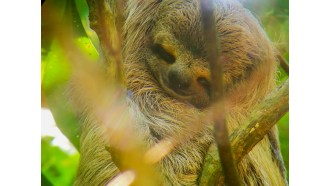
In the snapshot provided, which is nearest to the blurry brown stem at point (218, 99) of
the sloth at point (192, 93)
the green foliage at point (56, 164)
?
the sloth at point (192, 93)

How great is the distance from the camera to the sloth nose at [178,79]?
1440 mm

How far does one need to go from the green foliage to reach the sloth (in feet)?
0.13

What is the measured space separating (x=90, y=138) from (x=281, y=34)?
547 millimetres

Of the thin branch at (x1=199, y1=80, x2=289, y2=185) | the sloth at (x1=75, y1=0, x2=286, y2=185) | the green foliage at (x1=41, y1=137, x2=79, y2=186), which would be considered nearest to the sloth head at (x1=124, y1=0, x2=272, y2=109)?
the sloth at (x1=75, y1=0, x2=286, y2=185)

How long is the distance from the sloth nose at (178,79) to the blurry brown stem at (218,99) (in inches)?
2.7

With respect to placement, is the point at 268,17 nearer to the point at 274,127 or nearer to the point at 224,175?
the point at 274,127

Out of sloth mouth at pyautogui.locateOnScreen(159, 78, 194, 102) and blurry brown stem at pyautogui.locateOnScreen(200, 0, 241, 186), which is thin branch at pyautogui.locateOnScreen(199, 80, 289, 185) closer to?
blurry brown stem at pyautogui.locateOnScreen(200, 0, 241, 186)

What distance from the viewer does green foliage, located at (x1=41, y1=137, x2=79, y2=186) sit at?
1.54 m

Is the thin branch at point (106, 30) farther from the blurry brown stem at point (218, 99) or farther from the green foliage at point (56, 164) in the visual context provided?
the green foliage at point (56, 164)

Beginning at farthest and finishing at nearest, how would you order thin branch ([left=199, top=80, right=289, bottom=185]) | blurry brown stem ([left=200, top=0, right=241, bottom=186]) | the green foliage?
the green foliage < thin branch ([left=199, top=80, right=289, bottom=185]) < blurry brown stem ([left=200, top=0, right=241, bottom=186])

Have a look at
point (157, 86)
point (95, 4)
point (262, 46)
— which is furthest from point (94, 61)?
point (262, 46)
